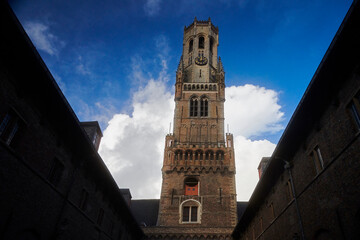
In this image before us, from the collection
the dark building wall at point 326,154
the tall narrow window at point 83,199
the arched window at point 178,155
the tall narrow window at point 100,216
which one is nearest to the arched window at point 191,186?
the arched window at point 178,155

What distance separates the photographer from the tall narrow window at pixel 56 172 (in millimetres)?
12167

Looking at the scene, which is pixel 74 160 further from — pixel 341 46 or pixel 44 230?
pixel 341 46

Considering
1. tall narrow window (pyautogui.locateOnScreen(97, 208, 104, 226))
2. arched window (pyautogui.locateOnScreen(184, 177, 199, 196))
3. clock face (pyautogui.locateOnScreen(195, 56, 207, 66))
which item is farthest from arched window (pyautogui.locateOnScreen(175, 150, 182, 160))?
tall narrow window (pyautogui.locateOnScreen(97, 208, 104, 226))

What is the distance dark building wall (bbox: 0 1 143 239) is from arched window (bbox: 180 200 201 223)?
20.4 meters

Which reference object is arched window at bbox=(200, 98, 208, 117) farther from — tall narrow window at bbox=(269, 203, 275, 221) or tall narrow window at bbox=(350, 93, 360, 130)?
tall narrow window at bbox=(350, 93, 360, 130)

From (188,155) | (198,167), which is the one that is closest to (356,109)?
(198,167)

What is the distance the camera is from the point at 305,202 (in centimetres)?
1231

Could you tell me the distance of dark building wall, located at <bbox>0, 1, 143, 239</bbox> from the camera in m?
9.13

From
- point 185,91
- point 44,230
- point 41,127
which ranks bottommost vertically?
point 44,230

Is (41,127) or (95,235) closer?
(41,127)

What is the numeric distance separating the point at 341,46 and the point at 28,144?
10869 millimetres

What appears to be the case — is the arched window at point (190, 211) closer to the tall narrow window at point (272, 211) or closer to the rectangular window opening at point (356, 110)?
the tall narrow window at point (272, 211)

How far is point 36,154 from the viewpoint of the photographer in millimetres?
10875

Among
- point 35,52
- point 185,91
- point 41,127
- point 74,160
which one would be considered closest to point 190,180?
point 185,91
